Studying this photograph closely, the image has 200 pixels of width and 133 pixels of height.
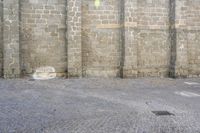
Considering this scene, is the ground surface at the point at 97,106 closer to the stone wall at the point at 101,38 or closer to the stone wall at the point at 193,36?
the stone wall at the point at 101,38

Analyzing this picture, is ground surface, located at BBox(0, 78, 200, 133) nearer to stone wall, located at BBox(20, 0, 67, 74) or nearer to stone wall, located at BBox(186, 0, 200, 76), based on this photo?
stone wall, located at BBox(20, 0, 67, 74)

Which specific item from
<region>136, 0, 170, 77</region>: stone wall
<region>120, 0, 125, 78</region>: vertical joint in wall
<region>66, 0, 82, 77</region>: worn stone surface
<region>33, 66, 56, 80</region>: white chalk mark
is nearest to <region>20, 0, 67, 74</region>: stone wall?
<region>33, 66, 56, 80</region>: white chalk mark

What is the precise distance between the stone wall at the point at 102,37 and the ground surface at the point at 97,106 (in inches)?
43.3

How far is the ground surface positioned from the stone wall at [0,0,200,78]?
1.10 meters

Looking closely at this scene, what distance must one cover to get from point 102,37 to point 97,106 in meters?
5.99

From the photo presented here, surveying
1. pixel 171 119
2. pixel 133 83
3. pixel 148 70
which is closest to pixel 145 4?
pixel 148 70

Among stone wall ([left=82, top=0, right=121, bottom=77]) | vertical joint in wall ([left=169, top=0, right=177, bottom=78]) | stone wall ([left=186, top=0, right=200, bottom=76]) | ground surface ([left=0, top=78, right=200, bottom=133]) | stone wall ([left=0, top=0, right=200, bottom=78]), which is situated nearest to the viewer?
ground surface ([left=0, top=78, right=200, bottom=133])

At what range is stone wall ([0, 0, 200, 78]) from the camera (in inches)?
460

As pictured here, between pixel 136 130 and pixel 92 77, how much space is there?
7586 mm

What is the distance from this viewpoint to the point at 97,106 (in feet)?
23.4

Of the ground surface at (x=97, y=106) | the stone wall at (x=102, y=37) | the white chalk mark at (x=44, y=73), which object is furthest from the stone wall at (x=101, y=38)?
the white chalk mark at (x=44, y=73)

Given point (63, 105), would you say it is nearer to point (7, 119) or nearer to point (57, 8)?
point (7, 119)

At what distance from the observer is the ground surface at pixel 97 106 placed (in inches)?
207

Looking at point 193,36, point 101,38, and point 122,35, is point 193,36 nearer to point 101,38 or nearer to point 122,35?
point 122,35
